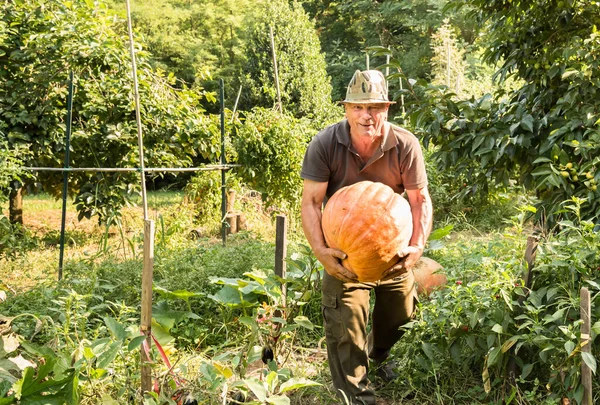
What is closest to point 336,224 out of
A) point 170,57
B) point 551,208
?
point 551,208

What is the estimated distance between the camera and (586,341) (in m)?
2.73

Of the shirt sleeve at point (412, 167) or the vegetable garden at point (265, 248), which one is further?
the shirt sleeve at point (412, 167)

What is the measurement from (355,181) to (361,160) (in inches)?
3.9

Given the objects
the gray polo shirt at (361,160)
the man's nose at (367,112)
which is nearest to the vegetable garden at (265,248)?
the gray polo shirt at (361,160)

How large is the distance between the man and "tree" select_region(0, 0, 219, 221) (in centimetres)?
391

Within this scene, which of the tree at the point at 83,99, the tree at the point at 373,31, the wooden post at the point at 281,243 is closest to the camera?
the wooden post at the point at 281,243

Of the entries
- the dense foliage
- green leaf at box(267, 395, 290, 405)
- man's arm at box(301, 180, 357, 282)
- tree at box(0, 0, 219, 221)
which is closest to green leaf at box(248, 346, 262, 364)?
green leaf at box(267, 395, 290, 405)

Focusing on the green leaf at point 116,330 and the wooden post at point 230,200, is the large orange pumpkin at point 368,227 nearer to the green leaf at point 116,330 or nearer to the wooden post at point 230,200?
the green leaf at point 116,330

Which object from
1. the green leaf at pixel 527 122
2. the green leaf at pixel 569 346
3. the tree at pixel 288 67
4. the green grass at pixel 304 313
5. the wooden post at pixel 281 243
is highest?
the tree at pixel 288 67

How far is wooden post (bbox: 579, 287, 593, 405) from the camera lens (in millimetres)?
2732

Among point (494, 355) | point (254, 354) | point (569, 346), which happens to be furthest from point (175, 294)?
point (569, 346)

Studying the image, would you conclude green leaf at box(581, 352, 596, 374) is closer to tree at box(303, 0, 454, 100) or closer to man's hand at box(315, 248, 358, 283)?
man's hand at box(315, 248, 358, 283)

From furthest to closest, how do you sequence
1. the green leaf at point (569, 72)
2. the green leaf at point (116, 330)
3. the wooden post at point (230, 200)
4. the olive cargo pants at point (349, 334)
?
the wooden post at point (230, 200) → the green leaf at point (569, 72) → the olive cargo pants at point (349, 334) → the green leaf at point (116, 330)

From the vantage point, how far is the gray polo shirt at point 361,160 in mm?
3225
